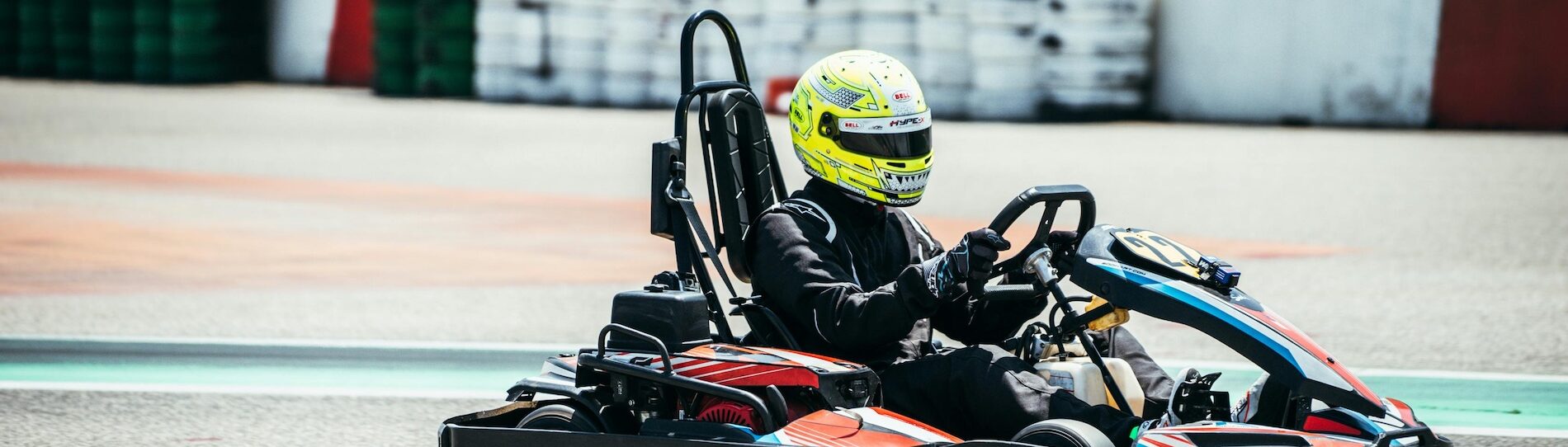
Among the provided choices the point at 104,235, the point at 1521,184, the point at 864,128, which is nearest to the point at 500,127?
the point at 104,235

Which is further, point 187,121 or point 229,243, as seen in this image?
point 187,121

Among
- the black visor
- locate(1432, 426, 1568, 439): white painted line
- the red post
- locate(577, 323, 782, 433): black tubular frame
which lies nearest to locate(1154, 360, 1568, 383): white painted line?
locate(1432, 426, 1568, 439): white painted line

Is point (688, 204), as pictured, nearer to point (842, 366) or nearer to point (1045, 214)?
point (842, 366)

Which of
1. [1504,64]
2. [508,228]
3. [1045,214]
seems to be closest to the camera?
[1045,214]

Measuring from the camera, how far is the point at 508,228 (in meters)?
10.3

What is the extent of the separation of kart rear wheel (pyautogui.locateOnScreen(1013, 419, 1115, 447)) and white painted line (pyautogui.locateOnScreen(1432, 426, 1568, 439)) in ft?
6.68

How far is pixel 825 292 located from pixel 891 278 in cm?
43

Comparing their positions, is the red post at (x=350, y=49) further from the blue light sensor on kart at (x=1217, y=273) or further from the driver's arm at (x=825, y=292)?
the blue light sensor on kart at (x=1217, y=273)

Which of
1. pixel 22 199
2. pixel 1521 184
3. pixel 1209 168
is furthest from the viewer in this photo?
pixel 1209 168

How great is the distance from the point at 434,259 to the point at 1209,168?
6945 millimetres

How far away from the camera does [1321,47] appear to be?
675 inches

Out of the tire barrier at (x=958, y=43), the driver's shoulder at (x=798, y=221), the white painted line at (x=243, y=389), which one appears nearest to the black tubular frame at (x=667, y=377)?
the driver's shoulder at (x=798, y=221)

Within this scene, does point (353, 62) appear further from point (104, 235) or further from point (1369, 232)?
point (1369, 232)

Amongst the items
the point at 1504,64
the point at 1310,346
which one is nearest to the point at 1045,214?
the point at 1310,346
